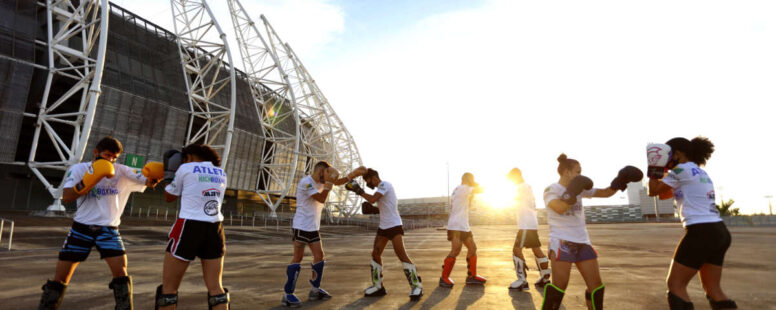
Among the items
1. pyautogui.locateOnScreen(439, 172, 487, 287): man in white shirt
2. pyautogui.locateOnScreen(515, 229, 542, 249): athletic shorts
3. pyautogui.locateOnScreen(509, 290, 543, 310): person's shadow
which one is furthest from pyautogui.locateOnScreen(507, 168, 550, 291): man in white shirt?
pyautogui.locateOnScreen(439, 172, 487, 287): man in white shirt

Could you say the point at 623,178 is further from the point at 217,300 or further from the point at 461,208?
the point at 217,300

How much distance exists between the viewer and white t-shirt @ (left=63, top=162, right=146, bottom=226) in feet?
10.3

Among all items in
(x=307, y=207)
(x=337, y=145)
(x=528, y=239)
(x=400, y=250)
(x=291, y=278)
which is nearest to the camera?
(x=291, y=278)

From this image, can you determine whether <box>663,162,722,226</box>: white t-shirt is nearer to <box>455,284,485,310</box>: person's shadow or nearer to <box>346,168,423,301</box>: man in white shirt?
<box>455,284,485,310</box>: person's shadow

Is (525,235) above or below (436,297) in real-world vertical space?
above

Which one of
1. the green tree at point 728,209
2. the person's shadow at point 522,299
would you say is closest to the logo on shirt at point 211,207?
the person's shadow at point 522,299

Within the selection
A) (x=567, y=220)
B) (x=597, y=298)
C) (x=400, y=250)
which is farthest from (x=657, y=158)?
(x=400, y=250)

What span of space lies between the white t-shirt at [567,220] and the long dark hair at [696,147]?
0.81 metres

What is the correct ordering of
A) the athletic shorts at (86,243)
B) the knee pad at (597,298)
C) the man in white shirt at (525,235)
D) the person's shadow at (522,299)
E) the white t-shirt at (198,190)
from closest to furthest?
1. the white t-shirt at (198,190)
2. the knee pad at (597,298)
3. the athletic shorts at (86,243)
4. the person's shadow at (522,299)
5. the man in white shirt at (525,235)

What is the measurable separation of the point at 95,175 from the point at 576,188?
152 inches

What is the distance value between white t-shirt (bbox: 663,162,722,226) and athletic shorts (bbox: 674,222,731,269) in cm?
6

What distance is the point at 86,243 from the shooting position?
3.11m

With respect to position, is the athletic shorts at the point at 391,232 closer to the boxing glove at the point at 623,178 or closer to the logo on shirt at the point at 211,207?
the logo on shirt at the point at 211,207

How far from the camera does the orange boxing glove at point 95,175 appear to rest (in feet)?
9.93
